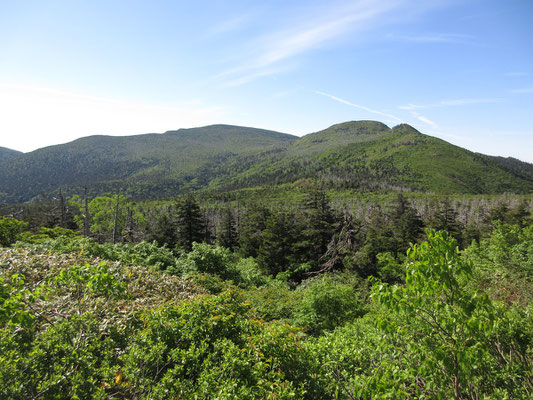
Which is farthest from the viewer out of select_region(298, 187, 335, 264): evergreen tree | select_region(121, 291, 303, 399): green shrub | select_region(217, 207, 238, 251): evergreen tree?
select_region(217, 207, 238, 251): evergreen tree

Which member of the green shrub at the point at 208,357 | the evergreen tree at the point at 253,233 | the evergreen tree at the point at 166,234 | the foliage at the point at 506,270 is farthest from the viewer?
the evergreen tree at the point at 166,234

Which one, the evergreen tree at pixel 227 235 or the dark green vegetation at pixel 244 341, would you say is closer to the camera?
the dark green vegetation at pixel 244 341

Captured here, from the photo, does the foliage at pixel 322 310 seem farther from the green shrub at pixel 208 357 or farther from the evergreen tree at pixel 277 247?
the evergreen tree at pixel 277 247

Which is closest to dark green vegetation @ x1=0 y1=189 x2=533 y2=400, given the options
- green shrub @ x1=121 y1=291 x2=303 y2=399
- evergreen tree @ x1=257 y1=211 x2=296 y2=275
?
green shrub @ x1=121 y1=291 x2=303 y2=399

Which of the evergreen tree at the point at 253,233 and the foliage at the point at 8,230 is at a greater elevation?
the foliage at the point at 8,230

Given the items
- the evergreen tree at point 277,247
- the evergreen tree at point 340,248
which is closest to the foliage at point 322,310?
the evergreen tree at point 340,248

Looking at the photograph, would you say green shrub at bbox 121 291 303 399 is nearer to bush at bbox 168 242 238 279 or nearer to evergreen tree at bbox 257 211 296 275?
bush at bbox 168 242 238 279

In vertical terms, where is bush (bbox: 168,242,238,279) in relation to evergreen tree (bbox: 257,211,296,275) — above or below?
above

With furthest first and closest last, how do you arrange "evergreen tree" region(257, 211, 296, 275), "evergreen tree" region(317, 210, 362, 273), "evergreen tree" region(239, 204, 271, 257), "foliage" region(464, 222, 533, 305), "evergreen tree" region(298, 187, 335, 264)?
"evergreen tree" region(239, 204, 271, 257), "evergreen tree" region(257, 211, 296, 275), "evergreen tree" region(298, 187, 335, 264), "evergreen tree" region(317, 210, 362, 273), "foliage" region(464, 222, 533, 305)

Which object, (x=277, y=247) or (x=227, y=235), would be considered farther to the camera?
(x=227, y=235)

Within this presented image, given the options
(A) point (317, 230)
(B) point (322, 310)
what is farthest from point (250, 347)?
(A) point (317, 230)

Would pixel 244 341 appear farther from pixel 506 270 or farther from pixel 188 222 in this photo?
pixel 188 222

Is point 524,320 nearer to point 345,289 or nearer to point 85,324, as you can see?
point 345,289

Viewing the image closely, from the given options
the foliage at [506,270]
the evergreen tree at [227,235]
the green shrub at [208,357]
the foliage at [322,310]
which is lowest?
the evergreen tree at [227,235]
